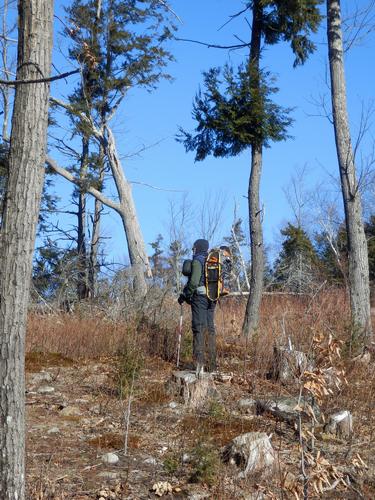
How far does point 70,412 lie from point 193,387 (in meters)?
1.40

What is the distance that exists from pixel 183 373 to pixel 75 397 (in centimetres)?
129

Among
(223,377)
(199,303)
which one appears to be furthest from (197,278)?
(223,377)

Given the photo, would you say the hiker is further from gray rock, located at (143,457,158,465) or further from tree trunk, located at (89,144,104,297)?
tree trunk, located at (89,144,104,297)

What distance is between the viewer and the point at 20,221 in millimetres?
4895

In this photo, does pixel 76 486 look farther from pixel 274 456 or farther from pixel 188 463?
pixel 274 456

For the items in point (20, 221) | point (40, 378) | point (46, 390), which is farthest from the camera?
point (40, 378)

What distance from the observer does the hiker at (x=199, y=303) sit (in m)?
9.45

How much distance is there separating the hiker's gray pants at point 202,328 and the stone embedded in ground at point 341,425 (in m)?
2.36

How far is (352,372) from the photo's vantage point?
9.05m

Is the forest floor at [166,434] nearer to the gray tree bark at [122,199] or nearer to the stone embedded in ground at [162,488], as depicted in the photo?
the stone embedded in ground at [162,488]

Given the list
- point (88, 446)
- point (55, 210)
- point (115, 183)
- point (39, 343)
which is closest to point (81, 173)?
point (115, 183)

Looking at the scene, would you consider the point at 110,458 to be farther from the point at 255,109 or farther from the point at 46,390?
the point at 255,109

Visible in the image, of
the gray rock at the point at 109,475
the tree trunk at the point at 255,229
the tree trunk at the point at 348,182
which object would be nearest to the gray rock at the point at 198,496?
the gray rock at the point at 109,475

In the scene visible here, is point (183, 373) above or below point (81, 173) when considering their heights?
below
